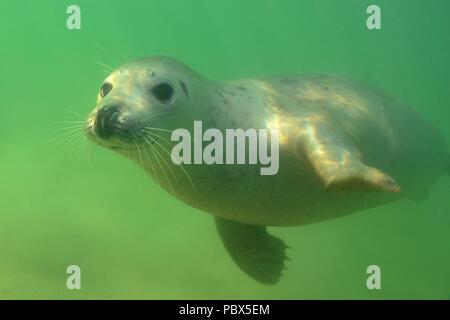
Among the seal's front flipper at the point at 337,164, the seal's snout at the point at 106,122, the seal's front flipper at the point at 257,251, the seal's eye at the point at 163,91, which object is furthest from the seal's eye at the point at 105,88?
the seal's front flipper at the point at 257,251

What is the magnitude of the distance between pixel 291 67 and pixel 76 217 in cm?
3641

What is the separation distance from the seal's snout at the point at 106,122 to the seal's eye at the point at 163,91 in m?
0.40

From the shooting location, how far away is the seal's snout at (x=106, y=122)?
309 centimetres

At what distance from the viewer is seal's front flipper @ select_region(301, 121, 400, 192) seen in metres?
2.94

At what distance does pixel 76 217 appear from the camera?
352 inches

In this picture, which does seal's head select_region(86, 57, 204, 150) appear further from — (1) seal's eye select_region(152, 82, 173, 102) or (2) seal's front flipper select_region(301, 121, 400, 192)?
(2) seal's front flipper select_region(301, 121, 400, 192)

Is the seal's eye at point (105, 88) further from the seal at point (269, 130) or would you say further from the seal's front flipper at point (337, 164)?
the seal's front flipper at point (337, 164)

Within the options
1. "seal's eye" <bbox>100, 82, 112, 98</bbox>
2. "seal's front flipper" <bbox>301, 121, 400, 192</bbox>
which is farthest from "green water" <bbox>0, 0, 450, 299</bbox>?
"seal's front flipper" <bbox>301, 121, 400, 192</bbox>

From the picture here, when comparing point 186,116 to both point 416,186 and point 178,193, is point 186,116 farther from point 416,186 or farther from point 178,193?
point 416,186

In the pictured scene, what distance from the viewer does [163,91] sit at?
11.4 feet

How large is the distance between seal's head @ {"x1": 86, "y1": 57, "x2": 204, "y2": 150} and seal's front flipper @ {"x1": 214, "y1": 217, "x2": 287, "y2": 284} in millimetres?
1515

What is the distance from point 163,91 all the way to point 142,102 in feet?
0.70

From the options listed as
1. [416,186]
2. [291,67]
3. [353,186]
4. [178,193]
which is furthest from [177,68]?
[291,67]

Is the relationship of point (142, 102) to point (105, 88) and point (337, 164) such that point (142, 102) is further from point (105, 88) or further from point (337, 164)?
point (337, 164)
